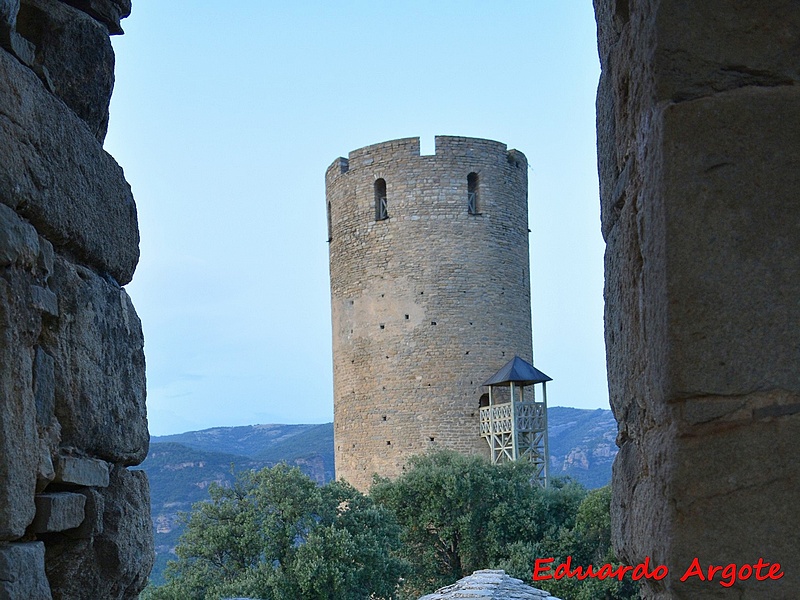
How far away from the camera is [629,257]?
93.7 inches

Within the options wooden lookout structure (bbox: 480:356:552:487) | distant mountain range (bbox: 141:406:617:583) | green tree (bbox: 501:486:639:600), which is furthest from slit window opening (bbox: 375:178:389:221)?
distant mountain range (bbox: 141:406:617:583)

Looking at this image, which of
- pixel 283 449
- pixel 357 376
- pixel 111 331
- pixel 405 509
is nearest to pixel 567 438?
pixel 283 449

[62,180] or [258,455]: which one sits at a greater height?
[62,180]

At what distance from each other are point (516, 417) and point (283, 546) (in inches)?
345

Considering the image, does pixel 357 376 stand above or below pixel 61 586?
above

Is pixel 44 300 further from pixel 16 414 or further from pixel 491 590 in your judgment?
pixel 491 590

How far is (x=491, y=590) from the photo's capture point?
10.9 metres

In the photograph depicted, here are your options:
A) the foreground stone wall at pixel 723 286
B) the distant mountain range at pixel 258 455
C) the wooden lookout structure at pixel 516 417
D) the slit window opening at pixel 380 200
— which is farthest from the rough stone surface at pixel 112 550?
the distant mountain range at pixel 258 455

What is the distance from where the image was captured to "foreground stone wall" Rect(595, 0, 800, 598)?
193 cm

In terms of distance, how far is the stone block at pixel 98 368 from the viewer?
8.68ft

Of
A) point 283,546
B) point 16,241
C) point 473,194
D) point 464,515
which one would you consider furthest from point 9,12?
point 473,194

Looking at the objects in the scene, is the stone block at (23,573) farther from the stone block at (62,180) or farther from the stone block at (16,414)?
the stone block at (62,180)

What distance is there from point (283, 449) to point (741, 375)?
6177cm

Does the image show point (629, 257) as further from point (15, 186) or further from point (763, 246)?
point (15, 186)
